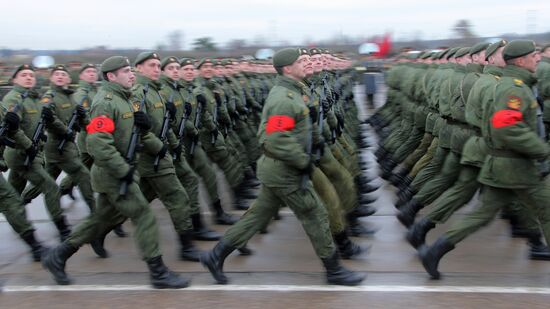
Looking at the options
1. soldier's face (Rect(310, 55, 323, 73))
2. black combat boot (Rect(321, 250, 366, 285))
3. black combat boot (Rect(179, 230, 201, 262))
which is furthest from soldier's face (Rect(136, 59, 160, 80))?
black combat boot (Rect(321, 250, 366, 285))

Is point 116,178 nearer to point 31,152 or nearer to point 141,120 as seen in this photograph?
point 141,120

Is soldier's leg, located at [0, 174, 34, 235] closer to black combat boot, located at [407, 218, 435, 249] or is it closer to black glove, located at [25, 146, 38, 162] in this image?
black glove, located at [25, 146, 38, 162]

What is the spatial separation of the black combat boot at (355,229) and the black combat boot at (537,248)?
5.07 feet

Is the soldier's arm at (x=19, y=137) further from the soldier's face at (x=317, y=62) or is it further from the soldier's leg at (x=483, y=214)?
the soldier's leg at (x=483, y=214)

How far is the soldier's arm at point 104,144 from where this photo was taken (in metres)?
4.75

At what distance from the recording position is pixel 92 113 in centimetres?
488

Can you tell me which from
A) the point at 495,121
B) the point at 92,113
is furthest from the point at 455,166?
the point at 92,113

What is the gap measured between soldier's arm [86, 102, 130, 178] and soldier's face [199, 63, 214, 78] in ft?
10.7

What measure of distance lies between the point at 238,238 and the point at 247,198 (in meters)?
3.28

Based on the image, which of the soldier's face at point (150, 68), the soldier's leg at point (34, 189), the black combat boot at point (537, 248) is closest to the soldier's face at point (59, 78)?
the soldier's leg at point (34, 189)

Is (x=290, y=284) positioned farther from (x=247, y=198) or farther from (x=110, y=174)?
(x=247, y=198)

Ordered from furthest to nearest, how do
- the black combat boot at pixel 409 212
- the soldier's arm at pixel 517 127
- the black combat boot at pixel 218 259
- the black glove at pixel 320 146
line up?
1. the black combat boot at pixel 409 212
2. the black glove at pixel 320 146
3. the black combat boot at pixel 218 259
4. the soldier's arm at pixel 517 127

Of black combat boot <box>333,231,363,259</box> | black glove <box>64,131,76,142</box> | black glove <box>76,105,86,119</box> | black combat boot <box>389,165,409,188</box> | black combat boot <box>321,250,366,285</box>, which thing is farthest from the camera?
black combat boot <box>389,165,409,188</box>

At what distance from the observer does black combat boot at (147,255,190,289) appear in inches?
195
